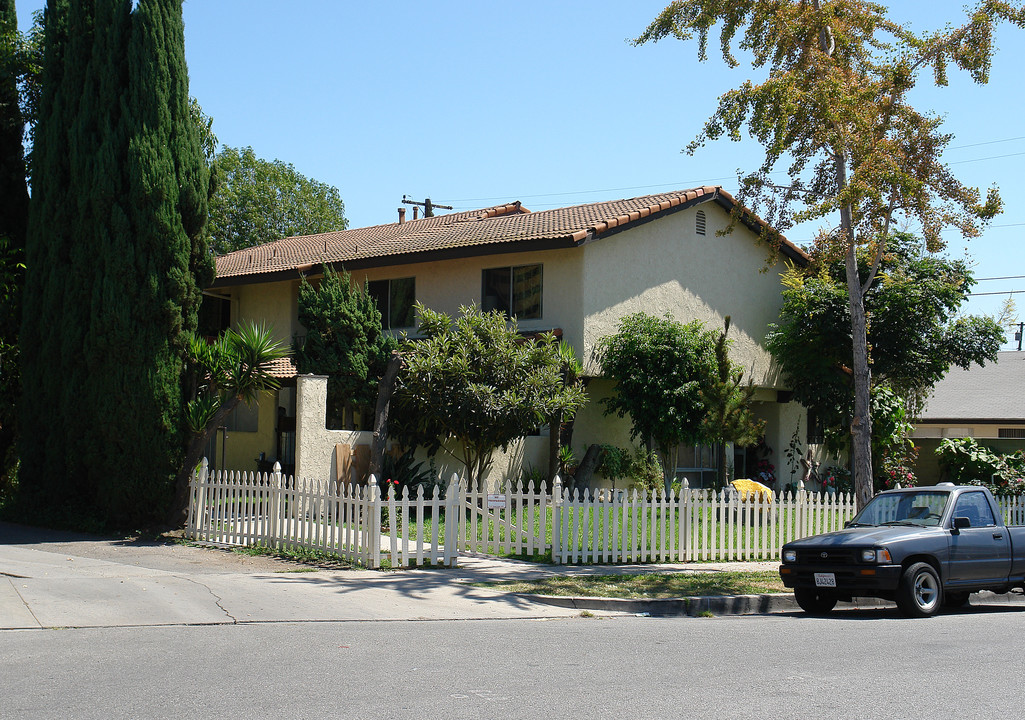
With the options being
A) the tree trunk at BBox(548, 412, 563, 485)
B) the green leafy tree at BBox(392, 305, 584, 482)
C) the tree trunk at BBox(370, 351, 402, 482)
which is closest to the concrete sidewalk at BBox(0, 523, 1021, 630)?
the tree trunk at BBox(370, 351, 402, 482)

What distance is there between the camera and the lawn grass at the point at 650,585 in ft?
37.3

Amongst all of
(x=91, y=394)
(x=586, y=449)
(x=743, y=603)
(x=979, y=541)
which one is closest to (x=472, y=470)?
(x=586, y=449)

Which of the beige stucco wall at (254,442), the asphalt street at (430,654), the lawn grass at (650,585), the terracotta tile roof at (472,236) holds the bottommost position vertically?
the lawn grass at (650,585)

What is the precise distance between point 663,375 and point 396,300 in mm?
7254

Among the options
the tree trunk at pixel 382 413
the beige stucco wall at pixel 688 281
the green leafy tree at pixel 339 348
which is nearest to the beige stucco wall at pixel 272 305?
the green leafy tree at pixel 339 348

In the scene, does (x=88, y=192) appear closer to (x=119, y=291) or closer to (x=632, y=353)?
(x=119, y=291)

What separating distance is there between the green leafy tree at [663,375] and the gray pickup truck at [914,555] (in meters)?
7.48

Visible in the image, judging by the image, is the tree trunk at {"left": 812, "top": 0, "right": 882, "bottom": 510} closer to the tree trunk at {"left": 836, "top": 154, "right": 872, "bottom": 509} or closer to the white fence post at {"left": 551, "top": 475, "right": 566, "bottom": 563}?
the tree trunk at {"left": 836, "top": 154, "right": 872, "bottom": 509}

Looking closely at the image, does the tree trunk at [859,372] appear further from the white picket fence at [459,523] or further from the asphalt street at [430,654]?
the asphalt street at [430,654]

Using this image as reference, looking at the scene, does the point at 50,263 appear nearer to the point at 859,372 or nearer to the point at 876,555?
the point at 859,372

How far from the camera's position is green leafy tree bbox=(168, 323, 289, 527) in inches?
592

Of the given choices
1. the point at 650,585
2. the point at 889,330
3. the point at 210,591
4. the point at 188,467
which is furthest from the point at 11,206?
the point at 889,330

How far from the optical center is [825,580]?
10977 millimetres

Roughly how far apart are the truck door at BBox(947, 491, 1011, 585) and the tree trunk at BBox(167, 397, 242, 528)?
10.3 meters
